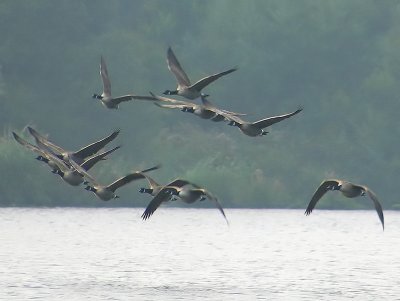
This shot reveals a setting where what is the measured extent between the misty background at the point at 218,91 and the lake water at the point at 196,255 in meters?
2.25

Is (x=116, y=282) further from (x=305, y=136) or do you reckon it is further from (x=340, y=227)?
(x=305, y=136)

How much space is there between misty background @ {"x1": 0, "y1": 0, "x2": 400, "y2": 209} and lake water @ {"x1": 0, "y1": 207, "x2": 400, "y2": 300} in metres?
2.25

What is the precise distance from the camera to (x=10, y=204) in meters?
78.3

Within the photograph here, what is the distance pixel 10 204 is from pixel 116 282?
32.4 metres

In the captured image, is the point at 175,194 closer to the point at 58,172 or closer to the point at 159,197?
the point at 159,197

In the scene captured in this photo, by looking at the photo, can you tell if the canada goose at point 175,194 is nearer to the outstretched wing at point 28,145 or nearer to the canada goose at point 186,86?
the canada goose at point 186,86

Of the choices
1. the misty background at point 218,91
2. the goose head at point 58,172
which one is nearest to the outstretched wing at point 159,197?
the goose head at point 58,172

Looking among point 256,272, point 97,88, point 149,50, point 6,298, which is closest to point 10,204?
point 97,88

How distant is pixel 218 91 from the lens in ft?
320

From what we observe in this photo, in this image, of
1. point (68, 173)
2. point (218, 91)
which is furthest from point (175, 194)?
point (218, 91)

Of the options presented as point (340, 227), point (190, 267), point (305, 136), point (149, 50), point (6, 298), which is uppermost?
point (149, 50)

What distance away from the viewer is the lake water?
4412cm

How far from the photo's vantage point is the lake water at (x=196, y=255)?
4412 cm

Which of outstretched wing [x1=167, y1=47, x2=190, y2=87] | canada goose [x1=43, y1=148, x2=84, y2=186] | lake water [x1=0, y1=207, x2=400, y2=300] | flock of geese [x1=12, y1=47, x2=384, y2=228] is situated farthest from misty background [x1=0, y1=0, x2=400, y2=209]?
canada goose [x1=43, y1=148, x2=84, y2=186]
